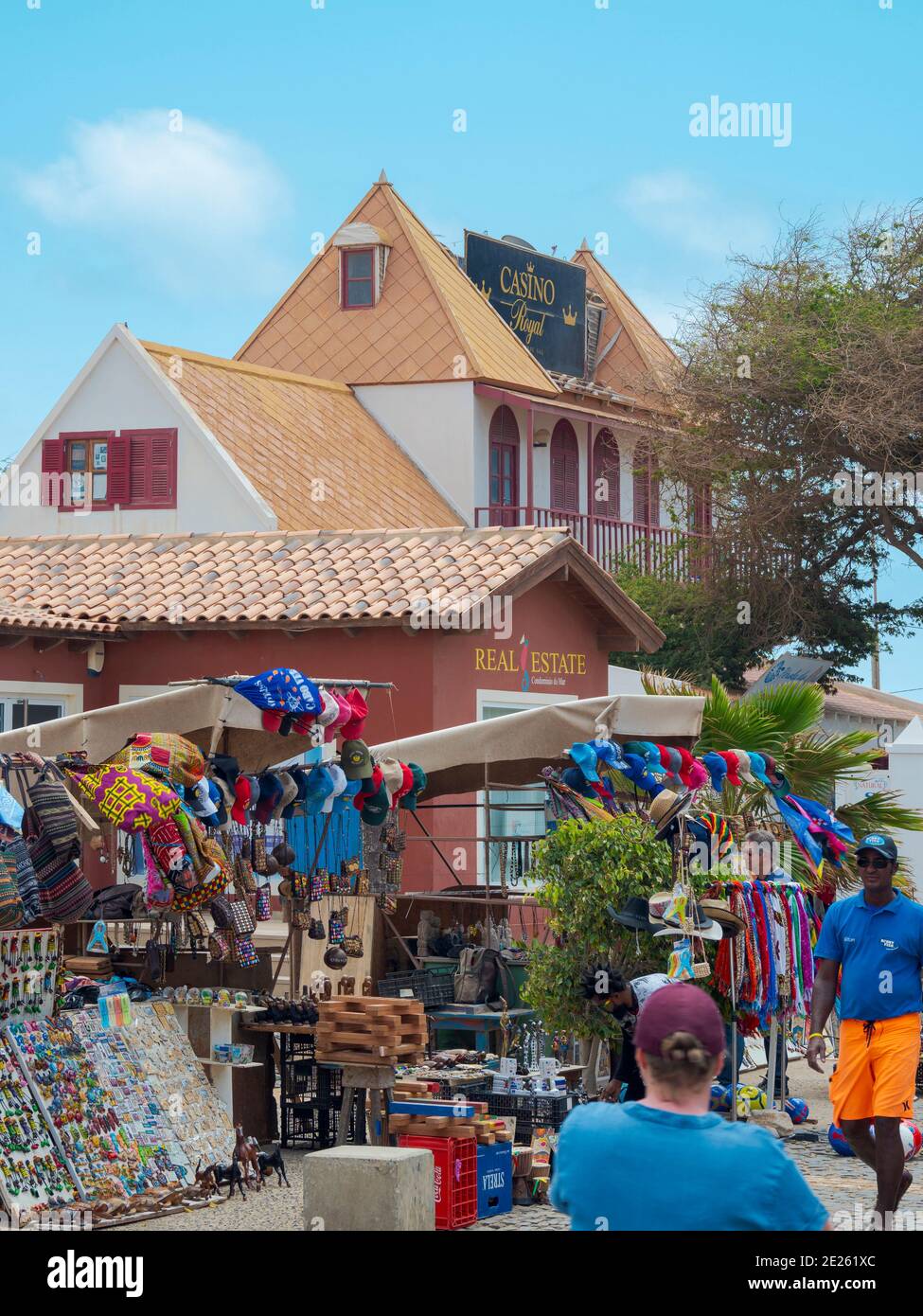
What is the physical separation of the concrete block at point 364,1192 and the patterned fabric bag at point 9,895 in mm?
1931

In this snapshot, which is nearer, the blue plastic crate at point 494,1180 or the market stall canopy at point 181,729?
the blue plastic crate at point 494,1180

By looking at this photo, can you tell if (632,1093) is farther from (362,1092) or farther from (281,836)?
(281,836)

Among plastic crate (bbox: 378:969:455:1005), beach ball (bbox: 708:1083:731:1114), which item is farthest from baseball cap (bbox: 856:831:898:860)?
plastic crate (bbox: 378:969:455:1005)

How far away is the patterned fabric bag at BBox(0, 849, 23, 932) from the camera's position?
28.8 ft

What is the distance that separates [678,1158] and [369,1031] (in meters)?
5.87

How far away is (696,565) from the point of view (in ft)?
104

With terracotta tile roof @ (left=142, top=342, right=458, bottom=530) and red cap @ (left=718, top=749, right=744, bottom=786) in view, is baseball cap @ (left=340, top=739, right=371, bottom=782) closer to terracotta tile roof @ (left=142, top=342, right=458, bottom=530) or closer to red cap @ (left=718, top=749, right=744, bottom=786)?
red cap @ (left=718, top=749, right=744, bottom=786)

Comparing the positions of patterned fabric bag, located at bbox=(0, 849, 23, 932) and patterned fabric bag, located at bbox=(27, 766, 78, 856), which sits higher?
patterned fabric bag, located at bbox=(27, 766, 78, 856)

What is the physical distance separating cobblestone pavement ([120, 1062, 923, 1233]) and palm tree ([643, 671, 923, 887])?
13.4 feet

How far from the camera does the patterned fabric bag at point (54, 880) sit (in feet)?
30.4

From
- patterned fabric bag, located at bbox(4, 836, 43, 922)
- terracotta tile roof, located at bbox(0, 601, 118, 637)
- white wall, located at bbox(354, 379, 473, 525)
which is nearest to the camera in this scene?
patterned fabric bag, located at bbox(4, 836, 43, 922)

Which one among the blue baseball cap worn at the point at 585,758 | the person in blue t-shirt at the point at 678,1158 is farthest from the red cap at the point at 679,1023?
the blue baseball cap worn at the point at 585,758

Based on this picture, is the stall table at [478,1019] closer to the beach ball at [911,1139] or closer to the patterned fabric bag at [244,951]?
the patterned fabric bag at [244,951]
